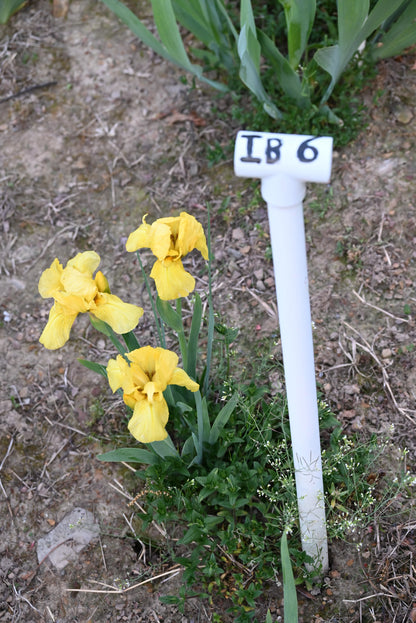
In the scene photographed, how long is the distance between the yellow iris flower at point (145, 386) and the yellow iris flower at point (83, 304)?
0.08 metres

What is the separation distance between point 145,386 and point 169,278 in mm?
219

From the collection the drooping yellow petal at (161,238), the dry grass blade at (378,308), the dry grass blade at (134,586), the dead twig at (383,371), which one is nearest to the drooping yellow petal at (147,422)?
the drooping yellow petal at (161,238)

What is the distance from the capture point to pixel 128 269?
225 centimetres

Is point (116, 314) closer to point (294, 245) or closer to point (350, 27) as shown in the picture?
point (294, 245)

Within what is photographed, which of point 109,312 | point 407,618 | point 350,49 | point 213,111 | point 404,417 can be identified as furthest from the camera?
point 213,111

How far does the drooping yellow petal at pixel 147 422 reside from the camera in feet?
3.75

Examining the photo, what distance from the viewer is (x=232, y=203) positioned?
2.30 m

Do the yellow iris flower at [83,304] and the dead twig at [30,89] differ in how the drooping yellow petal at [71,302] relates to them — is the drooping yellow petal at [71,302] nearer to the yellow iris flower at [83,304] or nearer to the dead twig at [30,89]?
the yellow iris flower at [83,304]

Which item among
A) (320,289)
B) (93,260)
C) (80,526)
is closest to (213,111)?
(320,289)

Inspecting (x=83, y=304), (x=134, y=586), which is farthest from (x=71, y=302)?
(x=134, y=586)

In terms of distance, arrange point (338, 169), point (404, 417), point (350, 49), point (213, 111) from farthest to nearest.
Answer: point (213, 111) → point (338, 169) → point (350, 49) → point (404, 417)

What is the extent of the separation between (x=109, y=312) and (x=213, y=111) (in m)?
1.51

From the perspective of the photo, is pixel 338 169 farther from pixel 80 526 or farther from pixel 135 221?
pixel 80 526

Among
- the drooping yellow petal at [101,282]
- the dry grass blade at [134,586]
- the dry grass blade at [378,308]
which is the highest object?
the drooping yellow petal at [101,282]
